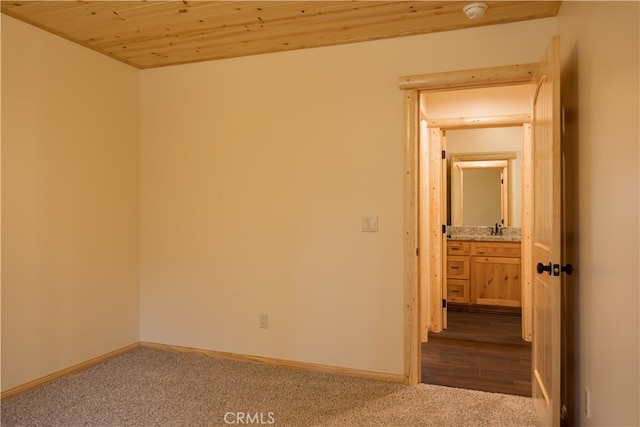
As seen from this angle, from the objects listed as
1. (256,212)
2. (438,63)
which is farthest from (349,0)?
(256,212)

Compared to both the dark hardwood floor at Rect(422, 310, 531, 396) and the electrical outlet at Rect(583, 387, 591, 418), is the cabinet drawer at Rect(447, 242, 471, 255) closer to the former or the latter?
the dark hardwood floor at Rect(422, 310, 531, 396)

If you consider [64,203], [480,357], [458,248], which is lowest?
[480,357]

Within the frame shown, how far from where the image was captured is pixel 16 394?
2.68 m

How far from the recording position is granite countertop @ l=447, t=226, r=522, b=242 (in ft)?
17.0

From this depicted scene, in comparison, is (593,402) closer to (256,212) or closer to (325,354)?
(325,354)

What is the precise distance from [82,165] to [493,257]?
443cm

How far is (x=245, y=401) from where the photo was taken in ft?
8.59

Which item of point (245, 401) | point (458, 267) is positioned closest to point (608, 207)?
point (245, 401)

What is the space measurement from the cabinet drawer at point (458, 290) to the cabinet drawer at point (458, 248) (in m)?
0.35

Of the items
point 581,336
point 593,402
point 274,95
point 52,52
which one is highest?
point 52,52

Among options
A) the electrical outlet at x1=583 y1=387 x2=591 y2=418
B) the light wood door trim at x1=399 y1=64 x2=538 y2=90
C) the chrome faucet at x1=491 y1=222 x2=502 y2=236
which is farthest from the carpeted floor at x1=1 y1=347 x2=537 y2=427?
the chrome faucet at x1=491 y1=222 x2=502 y2=236

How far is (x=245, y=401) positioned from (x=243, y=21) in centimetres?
237

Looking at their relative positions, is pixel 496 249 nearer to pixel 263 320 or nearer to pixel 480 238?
pixel 480 238

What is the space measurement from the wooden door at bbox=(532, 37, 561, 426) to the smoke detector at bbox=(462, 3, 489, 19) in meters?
0.48
